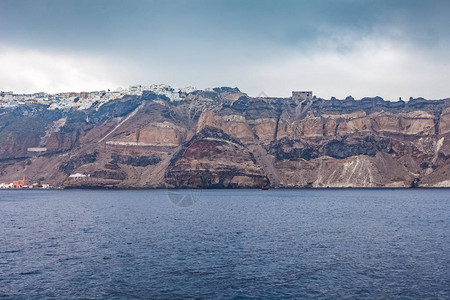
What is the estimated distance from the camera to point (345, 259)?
6038 cm

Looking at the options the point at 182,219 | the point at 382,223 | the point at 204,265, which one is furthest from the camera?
the point at 182,219

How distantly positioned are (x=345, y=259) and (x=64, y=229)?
190ft

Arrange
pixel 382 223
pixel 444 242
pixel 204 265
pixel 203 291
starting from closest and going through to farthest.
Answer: pixel 203 291
pixel 204 265
pixel 444 242
pixel 382 223

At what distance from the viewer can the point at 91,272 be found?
5331 centimetres

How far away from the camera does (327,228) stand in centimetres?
9219

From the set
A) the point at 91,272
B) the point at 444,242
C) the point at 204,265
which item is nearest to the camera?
the point at 91,272

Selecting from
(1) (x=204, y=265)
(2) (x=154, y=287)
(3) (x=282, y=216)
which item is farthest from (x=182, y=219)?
(2) (x=154, y=287)

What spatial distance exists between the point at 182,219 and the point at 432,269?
67832mm

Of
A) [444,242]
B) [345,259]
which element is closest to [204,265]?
[345,259]

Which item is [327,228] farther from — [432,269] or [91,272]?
[91,272]

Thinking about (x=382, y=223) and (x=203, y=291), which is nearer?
(x=203, y=291)

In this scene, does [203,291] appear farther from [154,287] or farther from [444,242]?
[444,242]

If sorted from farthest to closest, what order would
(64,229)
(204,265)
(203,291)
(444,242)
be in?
(64,229), (444,242), (204,265), (203,291)

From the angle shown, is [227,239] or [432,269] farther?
[227,239]
